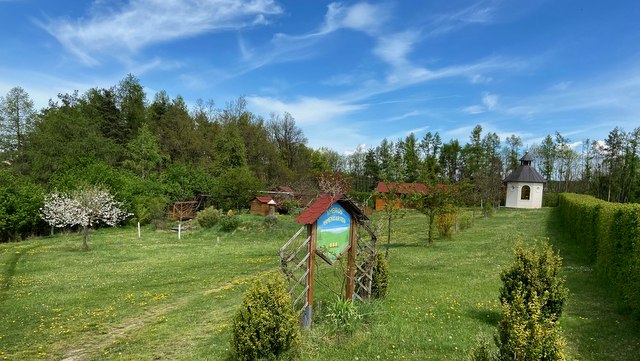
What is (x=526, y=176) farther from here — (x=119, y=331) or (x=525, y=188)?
(x=119, y=331)

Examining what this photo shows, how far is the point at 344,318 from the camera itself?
8484mm

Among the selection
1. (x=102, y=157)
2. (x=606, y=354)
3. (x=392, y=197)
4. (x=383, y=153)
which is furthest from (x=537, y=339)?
(x=383, y=153)

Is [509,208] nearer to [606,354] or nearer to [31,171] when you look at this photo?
[606,354]

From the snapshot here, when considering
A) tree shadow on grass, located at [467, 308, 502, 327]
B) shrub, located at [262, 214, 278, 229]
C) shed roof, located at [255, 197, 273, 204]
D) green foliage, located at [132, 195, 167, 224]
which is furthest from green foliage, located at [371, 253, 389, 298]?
green foliage, located at [132, 195, 167, 224]

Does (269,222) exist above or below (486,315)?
below

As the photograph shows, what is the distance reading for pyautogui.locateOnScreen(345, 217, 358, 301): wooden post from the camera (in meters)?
9.55

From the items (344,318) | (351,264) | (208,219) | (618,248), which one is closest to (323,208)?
(351,264)

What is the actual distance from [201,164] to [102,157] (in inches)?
546

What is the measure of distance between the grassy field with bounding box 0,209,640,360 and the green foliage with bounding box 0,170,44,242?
56.8 ft

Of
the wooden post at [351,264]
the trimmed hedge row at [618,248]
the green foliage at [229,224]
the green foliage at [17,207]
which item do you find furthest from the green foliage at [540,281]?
the green foliage at [17,207]

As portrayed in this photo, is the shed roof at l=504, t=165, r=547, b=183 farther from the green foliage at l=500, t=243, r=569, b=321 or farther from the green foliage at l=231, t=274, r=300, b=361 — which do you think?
the green foliage at l=231, t=274, r=300, b=361

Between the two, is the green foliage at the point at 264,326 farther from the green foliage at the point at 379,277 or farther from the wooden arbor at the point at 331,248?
the green foliage at the point at 379,277

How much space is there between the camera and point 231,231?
35062 mm

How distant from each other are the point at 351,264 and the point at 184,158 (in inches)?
2266
